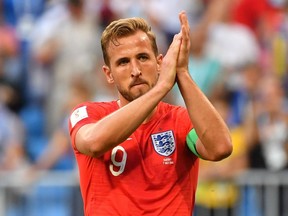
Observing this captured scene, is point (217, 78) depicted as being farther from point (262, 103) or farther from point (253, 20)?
point (253, 20)

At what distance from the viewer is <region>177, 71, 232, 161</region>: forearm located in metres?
5.65

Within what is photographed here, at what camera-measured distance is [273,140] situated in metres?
11.3

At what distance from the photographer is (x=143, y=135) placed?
6.02 metres

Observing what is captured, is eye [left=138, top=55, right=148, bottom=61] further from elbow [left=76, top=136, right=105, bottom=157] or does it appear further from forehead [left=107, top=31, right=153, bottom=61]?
elbow [left=76, top=136, right=105, bottom=157]

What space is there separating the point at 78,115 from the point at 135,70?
0.57 m

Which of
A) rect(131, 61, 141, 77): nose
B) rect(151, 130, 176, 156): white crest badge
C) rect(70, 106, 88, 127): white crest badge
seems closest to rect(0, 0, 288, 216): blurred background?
rect(70, 106, 88, 127): white crest badge

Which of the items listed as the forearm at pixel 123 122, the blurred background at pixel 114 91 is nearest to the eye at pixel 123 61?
the forearm at pixel 123 122

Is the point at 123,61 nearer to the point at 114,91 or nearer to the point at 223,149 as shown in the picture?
the point at 223,149

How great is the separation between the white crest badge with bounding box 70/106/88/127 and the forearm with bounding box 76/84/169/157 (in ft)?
1.25

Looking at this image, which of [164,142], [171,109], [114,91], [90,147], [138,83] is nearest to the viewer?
[90,147]

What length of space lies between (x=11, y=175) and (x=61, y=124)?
46.5 inches

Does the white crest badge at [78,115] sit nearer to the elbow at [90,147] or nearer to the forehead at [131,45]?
the elbow at [90,147]

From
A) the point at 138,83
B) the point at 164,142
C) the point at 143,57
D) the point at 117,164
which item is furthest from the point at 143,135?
the point at 143,57

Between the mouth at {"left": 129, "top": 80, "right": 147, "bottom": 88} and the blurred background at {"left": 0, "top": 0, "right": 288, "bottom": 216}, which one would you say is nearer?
the mouth at {"left": 129, "top": 80, "right": 147, "bottom": 88}
